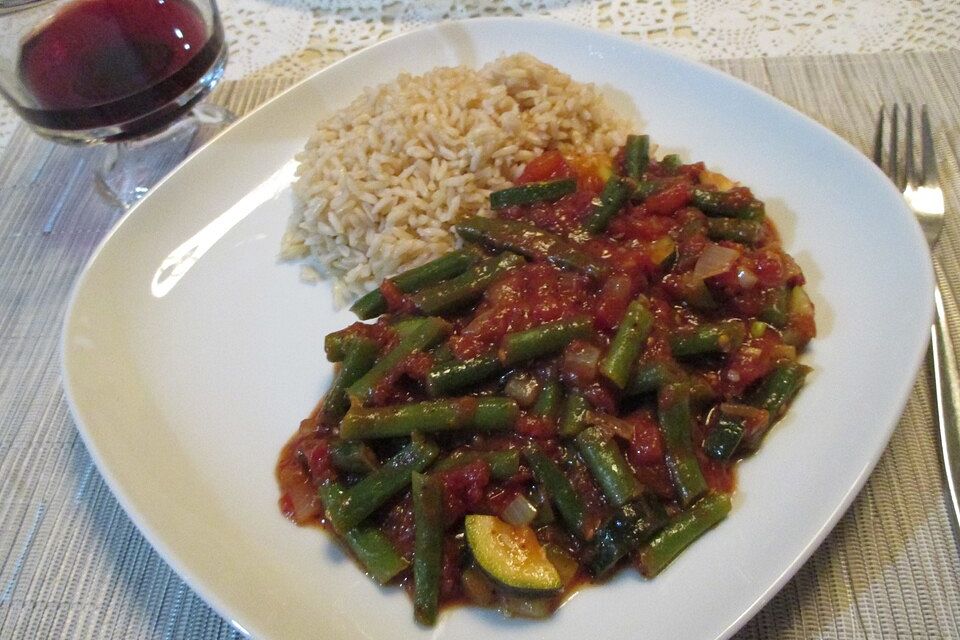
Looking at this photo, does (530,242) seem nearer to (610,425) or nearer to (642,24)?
(610,425)

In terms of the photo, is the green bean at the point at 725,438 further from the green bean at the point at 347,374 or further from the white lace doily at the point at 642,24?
the white lace doily at the point at 642,24

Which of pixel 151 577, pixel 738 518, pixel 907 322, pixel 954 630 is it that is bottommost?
pixel 151 577

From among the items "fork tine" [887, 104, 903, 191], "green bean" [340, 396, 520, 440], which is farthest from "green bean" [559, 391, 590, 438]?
"fork tine" [887, 104, 903, 191]

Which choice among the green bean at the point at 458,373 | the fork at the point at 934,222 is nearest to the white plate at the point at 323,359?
the fork at the point at 934,222

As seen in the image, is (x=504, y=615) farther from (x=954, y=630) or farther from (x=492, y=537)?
(x=954, y=630)

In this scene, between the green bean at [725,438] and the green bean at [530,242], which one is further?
the green bean at [530,242]

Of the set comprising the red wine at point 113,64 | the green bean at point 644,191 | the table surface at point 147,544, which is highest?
the red wine at point 113,64

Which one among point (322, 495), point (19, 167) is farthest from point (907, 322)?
point (19, 167)
